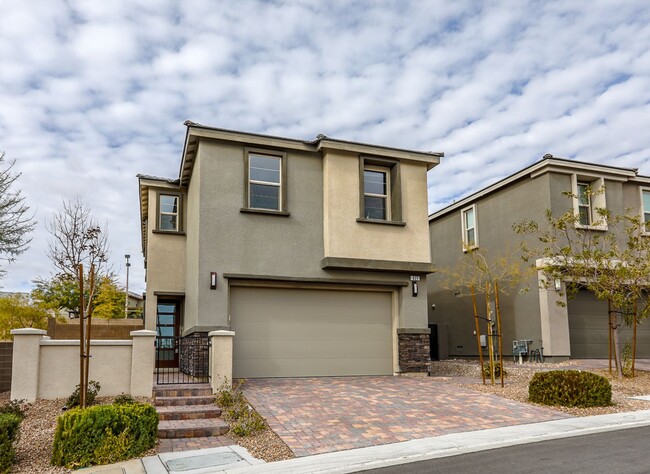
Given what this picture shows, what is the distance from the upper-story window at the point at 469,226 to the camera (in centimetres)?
2186

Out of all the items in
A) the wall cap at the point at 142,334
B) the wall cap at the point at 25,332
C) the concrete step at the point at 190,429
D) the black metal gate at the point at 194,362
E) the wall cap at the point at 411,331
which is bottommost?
the concrete step at the point at 190,429

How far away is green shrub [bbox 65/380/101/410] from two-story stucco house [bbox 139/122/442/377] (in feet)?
9.83

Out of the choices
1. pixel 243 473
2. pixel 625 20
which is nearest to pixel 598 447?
pixel 243 473

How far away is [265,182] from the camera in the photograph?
14.9 meters

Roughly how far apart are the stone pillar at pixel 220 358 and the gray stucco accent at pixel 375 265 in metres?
3.99

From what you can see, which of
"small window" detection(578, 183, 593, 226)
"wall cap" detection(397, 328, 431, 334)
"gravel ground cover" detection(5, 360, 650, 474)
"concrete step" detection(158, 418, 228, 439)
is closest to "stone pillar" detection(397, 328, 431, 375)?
"wall cap" detection(397, 328, 431, 334)

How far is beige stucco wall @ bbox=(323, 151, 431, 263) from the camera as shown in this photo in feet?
49.2

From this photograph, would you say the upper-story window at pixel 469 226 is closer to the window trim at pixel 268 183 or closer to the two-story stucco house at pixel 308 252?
the two-story stucco house at pixel 308 252

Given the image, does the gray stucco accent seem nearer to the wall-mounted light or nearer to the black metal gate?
the wall-mounted light

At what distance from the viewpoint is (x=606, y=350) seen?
1903cm

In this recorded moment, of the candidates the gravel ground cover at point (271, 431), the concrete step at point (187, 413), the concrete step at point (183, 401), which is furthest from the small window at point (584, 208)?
the concrete step at point (187, 413)

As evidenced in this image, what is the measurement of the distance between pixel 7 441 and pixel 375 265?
9690 mm

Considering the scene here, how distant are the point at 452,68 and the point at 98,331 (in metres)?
13.8

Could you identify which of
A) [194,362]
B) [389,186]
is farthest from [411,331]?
[194,362]
